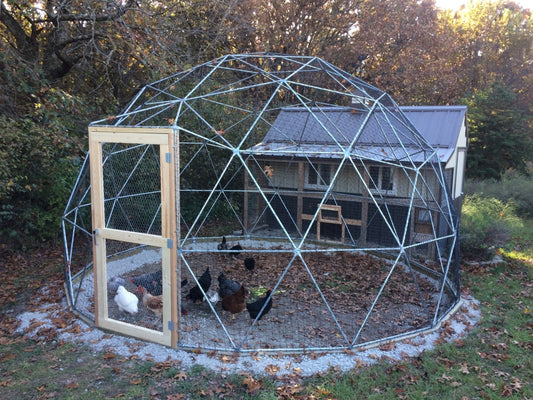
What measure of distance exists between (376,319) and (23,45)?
30.2ft

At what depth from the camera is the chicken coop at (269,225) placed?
5.86 metres

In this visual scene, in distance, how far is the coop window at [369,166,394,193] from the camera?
33.9ft

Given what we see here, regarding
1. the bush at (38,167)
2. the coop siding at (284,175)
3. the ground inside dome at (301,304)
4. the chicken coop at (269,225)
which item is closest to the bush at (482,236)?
the chicken coop at (269,225)

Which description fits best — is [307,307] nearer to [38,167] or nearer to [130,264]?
[130,264]

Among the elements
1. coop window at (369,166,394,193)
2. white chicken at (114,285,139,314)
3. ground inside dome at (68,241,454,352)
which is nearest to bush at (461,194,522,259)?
ground inside dome at (68,241,454,352)

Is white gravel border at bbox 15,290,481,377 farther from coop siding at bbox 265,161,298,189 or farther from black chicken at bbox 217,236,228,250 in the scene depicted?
coop siding at bbox 265,161,298,189

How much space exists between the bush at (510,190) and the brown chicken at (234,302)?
36.5 feet

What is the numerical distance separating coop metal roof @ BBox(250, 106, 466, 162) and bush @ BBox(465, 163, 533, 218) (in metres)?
5.41

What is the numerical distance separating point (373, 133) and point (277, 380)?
7457 millimetres

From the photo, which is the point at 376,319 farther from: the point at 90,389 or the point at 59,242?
the point at 59,242

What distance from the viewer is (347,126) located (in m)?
11.2

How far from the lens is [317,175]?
1131 cm

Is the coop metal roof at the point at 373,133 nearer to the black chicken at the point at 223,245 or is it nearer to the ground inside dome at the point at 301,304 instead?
the black chicken at the point at 223,245

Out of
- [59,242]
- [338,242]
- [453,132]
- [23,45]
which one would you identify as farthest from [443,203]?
[23,45]
